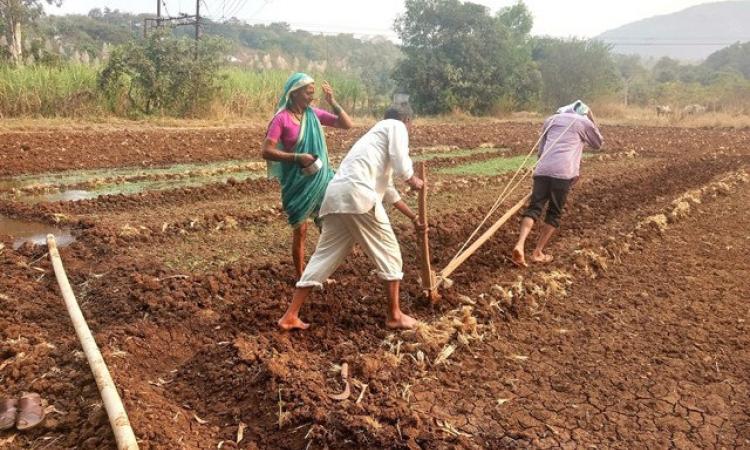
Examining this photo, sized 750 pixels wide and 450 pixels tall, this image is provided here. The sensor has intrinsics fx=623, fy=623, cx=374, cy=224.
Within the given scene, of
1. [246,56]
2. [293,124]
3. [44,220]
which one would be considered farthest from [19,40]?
[246,56]

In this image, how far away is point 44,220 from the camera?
753 centimetres

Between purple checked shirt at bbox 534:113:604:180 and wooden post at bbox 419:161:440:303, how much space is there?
190 centimetres

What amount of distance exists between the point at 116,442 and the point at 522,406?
2124 mm

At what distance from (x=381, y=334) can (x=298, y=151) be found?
150 cm

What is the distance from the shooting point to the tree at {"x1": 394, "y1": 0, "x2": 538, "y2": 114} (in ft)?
88.5

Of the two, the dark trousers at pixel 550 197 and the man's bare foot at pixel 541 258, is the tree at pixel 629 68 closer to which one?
the dark trousers at pixel 550 197

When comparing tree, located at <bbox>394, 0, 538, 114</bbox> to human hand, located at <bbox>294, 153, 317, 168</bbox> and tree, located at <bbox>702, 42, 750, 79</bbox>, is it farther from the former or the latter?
tree, located at <bbox>702, 42, 750, 79</bbox>

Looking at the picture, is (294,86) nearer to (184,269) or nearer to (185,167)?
(184,269)

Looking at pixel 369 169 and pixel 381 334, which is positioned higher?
pixel 369 169

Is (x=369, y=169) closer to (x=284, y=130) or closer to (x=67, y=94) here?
(x=284, y=130)

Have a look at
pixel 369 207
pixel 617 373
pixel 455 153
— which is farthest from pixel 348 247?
pixel 455 153

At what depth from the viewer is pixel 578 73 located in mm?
31844

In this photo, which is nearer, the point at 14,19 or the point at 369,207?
the point at 369,207

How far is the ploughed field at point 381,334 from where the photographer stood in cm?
327
